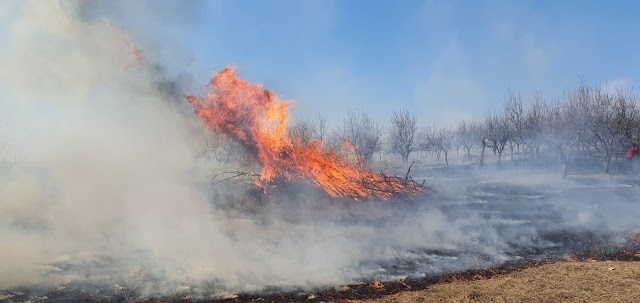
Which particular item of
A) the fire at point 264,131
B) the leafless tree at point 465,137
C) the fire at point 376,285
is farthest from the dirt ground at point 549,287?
the leafless tree at point 465,137

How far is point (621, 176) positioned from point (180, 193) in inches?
1251

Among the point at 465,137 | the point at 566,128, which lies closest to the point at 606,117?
the point at 566,128

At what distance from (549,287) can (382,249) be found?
4.28m

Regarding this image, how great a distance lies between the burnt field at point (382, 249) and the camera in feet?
25.2

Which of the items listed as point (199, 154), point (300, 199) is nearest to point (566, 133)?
point (300, 199)

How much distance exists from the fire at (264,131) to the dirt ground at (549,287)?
7.77 m

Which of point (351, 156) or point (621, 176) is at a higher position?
point (351, 156)

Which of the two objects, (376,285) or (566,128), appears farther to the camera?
(566,128)

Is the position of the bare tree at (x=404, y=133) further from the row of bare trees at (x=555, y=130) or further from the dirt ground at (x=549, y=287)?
the dirt ground at (x=549, y=287)

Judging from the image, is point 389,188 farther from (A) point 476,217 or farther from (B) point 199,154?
(B) point 199,154

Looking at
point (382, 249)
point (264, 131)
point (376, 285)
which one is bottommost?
point (376, 285)

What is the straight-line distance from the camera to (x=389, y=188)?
16828mm

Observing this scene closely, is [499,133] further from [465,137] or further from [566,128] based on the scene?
[465,137]

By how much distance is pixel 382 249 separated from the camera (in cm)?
1064
